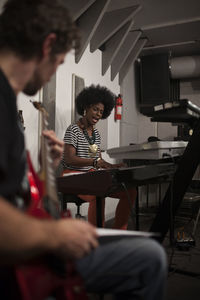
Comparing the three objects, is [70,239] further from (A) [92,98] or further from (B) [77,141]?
(A) [92,98]

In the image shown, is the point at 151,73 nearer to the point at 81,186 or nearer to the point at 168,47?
the point at 168,47

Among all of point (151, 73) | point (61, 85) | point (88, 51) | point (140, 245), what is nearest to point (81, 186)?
point (140, 245)

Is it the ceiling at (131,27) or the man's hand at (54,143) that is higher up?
the ceiling at (131,27)

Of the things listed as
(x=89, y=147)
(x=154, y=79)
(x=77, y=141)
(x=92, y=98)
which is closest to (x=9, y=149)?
(x=77, y=141)

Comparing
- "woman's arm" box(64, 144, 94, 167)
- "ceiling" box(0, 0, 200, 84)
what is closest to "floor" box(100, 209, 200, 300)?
"woman's arm" box(64, 144, 94, 167)

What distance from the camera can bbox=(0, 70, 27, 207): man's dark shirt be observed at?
2.16 ft

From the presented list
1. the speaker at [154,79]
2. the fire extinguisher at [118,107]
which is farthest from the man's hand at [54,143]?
the speaker at [154,79]

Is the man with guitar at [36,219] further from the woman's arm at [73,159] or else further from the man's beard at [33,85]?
the woman's arm at [73,159]

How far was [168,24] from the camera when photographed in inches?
156

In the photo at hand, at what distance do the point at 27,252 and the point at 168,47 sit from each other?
16.6ft

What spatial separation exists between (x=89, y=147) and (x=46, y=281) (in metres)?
2.26

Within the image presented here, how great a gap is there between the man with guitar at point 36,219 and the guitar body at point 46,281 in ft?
0.08

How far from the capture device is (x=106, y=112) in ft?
11.5

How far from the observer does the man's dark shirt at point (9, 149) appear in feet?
2.16
